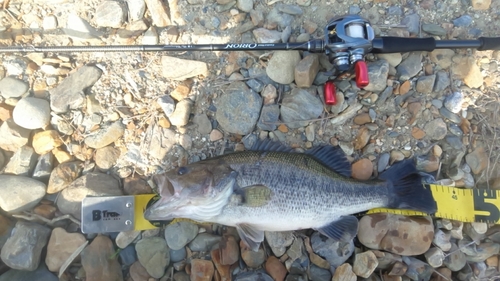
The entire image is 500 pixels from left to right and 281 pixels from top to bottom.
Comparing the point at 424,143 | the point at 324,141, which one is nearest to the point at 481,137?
the point at 424,143

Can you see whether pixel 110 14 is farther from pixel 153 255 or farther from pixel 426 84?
pixel 426 84

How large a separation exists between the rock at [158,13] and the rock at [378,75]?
7.12 ft

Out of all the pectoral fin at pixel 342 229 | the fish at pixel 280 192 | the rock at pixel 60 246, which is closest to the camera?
the fish at pixel 280 192

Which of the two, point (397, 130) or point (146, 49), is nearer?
point (146, 49)

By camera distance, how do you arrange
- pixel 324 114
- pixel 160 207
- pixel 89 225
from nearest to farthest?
pixel 160 207 → pixel 89 225 → pixel 324 114

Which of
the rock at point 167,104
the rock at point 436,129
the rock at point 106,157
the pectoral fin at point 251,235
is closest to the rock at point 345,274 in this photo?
the pectoral fin at point 251,235

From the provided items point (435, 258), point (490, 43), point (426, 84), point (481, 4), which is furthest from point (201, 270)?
point (481, 4)

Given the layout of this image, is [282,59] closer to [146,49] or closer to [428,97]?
[146,49]

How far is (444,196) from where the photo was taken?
315 cm

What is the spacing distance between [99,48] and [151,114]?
2.55 ft

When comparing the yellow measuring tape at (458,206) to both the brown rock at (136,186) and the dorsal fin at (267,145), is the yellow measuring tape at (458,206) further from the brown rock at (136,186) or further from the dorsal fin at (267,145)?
the dorsal fin at (267,145)

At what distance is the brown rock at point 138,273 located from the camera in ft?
10.2

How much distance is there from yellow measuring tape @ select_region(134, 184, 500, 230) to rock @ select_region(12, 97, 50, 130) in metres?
1.25

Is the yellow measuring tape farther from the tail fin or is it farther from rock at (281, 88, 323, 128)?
rock at (281, 88, 323, 128)
